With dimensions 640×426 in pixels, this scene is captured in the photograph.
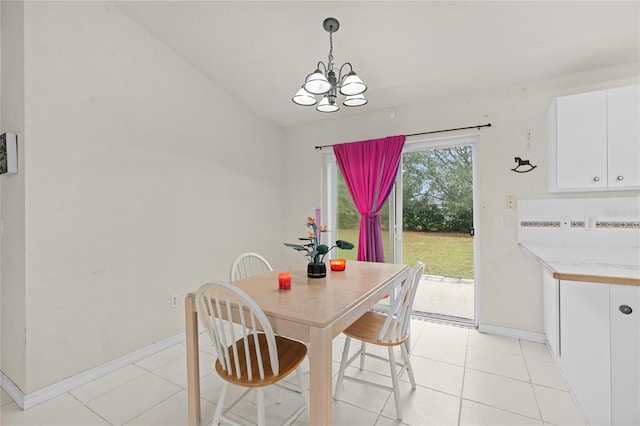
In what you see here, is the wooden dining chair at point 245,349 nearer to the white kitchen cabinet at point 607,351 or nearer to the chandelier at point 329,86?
the chandelier at point 329,86

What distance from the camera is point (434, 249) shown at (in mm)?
3934

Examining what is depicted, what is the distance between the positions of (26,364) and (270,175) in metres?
2.74

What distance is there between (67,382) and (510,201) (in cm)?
379

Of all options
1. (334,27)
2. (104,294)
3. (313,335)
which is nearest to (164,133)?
(104,294)

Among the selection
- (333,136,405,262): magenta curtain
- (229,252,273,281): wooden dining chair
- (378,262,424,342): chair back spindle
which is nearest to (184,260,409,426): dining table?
(378,262,424,342): chair back spindle

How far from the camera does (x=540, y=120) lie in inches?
102

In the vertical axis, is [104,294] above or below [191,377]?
above

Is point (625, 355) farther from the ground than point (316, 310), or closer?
closer

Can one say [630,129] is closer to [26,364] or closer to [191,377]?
[191,377]

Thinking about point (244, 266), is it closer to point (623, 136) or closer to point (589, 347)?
point (589, 347)

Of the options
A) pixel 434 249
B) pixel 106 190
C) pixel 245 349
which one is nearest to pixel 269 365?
pixel 245 349

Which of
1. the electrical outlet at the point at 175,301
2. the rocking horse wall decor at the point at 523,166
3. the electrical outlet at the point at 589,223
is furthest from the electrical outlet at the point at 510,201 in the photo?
the electrical outlet at the point at 175,301

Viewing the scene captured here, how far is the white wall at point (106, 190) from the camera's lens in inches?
73.7

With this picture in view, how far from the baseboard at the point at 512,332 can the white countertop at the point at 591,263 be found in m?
0.80
